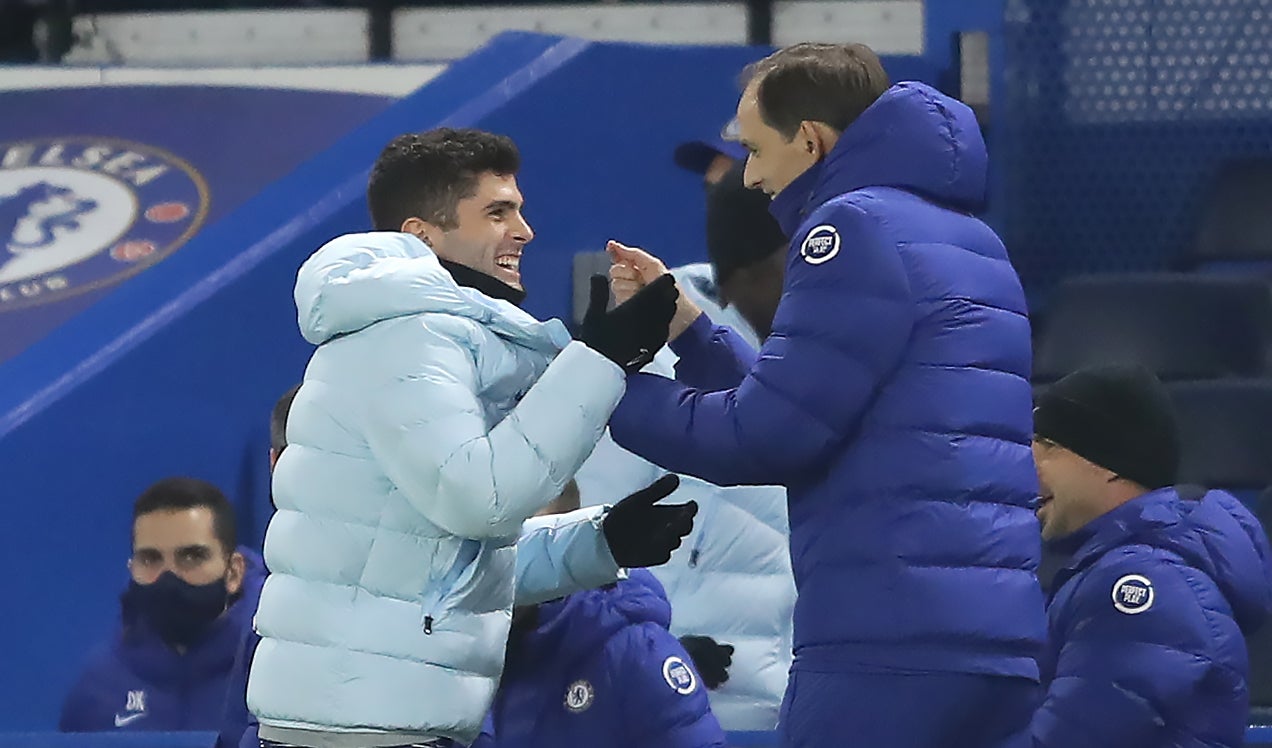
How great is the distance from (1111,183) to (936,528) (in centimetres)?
414

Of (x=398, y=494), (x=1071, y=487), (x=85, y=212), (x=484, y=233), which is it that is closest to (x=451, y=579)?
(x=398, y=494)

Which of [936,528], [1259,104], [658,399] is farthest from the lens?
[1259,104]

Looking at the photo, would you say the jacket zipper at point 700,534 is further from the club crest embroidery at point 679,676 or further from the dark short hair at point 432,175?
the dark short hair at point 432,175

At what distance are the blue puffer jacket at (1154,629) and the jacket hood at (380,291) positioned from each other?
3.58 ft

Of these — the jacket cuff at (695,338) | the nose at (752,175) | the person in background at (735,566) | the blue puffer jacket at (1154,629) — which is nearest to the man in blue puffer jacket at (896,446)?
the nose at (752,175)

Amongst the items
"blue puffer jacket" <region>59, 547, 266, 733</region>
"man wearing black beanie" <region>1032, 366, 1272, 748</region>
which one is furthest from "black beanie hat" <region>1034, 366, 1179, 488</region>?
"blue puffer jacket" <region>59, 547, 266, 733</region>

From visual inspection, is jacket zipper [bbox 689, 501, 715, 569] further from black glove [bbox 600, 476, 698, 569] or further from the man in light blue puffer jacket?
the man in light blue puffer jacket

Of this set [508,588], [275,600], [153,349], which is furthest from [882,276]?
[153,349]

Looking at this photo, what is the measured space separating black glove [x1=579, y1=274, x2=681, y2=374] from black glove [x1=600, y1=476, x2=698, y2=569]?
0.20 m

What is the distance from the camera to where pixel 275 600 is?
2.86 m

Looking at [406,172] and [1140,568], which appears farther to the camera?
[1140,568]

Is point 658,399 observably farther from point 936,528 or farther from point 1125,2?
point 1125,2

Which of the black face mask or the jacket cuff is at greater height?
the black face mask

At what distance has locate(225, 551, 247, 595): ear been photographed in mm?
5012
